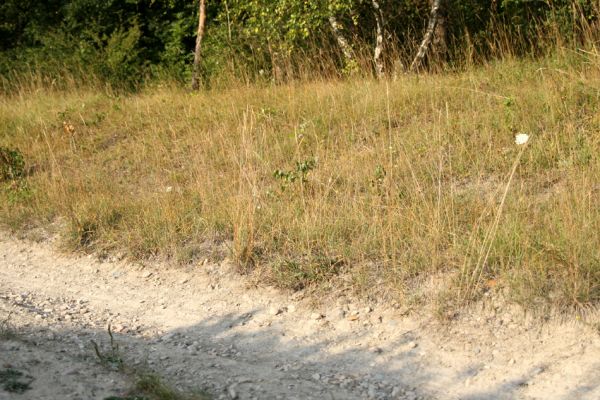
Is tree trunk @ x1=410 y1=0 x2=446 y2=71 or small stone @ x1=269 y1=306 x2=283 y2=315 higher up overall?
tree trunk @ x1=410 y1=0 x2=446 y2=71

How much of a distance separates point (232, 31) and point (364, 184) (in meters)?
6.76

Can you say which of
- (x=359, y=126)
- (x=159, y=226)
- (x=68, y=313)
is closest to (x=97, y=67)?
(x=359, y=126)

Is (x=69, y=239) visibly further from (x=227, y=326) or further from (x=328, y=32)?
(x=328, y=32)

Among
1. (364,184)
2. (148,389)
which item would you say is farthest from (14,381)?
(364,184)

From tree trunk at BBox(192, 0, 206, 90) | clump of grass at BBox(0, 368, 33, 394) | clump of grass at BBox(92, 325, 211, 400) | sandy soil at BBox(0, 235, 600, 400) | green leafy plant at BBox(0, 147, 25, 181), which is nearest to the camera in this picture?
clump of grass at BBox(92, 325, 211, 400)

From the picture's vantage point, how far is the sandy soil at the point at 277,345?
448cm

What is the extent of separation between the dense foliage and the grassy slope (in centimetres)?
105

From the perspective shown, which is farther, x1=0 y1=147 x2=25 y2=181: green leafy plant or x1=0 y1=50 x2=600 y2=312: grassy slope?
x1=0 y1=147 x2=25 y2=181: green leafy plant

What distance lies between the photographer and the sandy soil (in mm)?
4480

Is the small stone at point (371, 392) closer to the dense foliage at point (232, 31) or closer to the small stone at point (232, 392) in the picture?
the small stone at point (232, 392)

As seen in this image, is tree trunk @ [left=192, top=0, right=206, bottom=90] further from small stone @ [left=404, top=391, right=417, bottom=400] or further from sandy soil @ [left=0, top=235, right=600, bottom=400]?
small stone @ [left=404, top=391, right=417, bottom=400]

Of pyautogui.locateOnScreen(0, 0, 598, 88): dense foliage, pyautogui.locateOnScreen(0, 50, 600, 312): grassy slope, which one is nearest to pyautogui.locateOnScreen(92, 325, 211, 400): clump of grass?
pyautogui.locateOnScreen(0, 50, 600, 312): grassy slope

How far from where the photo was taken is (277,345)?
16.9 ft

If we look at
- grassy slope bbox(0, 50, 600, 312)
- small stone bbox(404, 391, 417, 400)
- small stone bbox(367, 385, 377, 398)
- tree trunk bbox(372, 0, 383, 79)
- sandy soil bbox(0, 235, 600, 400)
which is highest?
tree trunk bbox(372, 0, 383, 79)
